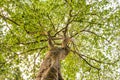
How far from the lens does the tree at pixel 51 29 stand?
30.9 ft

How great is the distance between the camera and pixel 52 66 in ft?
28.6

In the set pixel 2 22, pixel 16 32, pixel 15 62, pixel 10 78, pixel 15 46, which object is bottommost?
pixel 10 78

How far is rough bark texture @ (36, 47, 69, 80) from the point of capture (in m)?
8.16

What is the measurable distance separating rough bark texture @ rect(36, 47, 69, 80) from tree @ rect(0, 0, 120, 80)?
0.81 meters

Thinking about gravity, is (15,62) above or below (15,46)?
below

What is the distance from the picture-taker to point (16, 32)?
977 cm

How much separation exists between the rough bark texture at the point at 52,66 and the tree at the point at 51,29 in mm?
815

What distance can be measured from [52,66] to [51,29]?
2866mm

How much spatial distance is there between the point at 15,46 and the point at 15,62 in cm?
86

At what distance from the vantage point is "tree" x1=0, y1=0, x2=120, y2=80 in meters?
9.41

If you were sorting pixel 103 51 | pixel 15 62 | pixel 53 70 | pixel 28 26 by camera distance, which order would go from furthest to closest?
pixel 103 51, pixel 15 62, pixel 28 26, pixel 53 70

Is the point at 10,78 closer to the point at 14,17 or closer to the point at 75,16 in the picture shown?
the point at 14,17

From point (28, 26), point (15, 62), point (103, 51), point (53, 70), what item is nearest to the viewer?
point (53, 70)

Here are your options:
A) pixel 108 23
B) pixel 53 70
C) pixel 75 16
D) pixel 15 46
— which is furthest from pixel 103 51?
pixel 15 46
